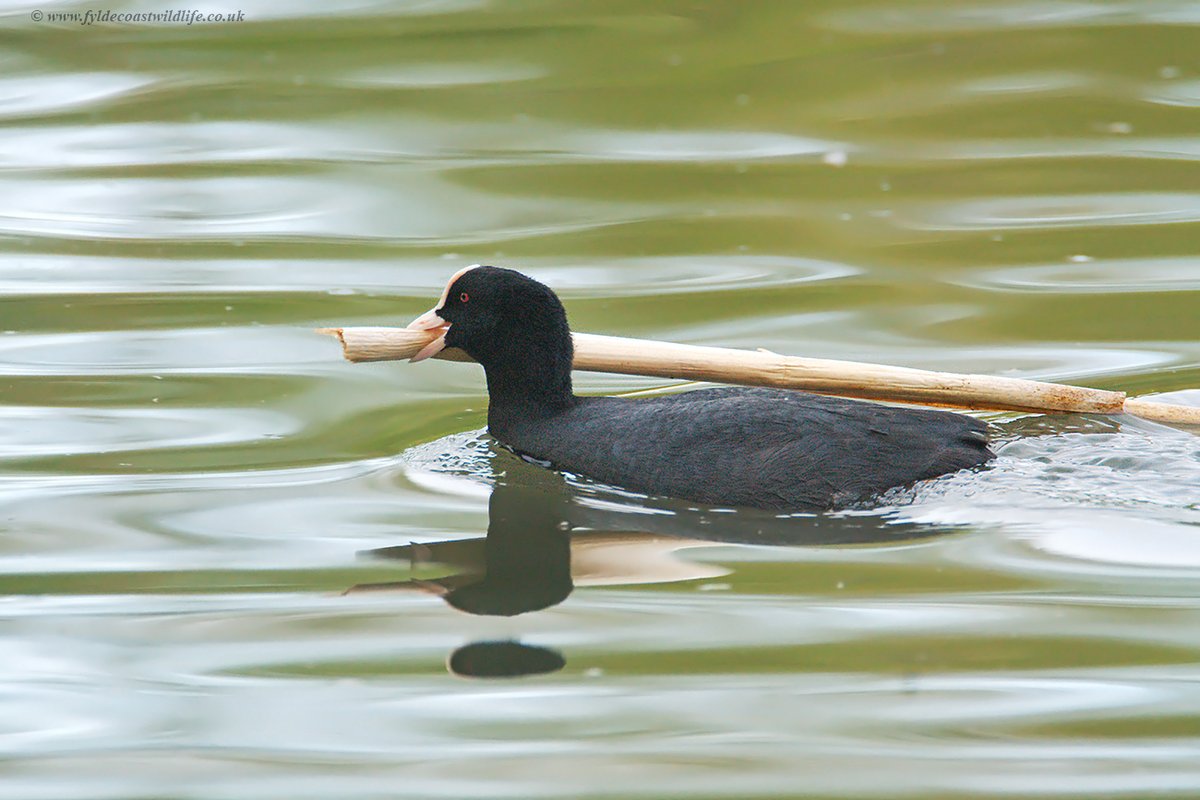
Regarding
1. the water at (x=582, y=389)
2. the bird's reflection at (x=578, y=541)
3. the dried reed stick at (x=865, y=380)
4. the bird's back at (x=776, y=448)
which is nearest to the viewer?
the water at (x=582, y=389)

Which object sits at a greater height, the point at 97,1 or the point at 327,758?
the point at 97,1

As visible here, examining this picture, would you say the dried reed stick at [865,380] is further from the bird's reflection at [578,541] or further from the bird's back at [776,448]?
the bird's reflection at [578,541]

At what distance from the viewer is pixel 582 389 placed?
7.12 m

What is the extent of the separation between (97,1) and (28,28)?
1.56ft

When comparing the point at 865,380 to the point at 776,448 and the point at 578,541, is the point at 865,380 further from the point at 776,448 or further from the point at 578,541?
the point at 578,541

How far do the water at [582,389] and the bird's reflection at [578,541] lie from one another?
0.07ft

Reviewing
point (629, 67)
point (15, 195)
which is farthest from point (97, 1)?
point (629, 67)

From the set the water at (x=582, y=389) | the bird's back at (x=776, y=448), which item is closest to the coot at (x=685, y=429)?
the bird's back at (x=776, y=448)

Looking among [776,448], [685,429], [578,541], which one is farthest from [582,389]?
[578,541]

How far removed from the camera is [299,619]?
15.2 ft

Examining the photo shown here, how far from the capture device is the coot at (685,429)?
17.9ft

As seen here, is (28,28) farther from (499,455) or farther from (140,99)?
(499,455)

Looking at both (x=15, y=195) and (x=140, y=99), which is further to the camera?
(x=140, y=99)

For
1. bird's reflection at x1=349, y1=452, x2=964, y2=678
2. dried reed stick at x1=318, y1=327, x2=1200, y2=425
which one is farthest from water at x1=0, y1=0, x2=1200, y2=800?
dried reed stick at x1=318, y1=327, x2=1200, y2=425
